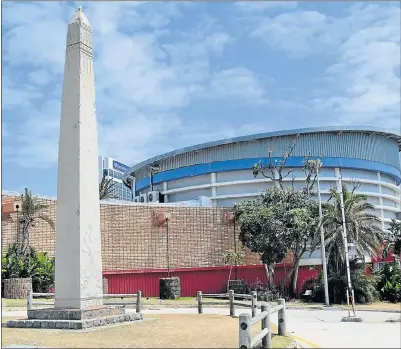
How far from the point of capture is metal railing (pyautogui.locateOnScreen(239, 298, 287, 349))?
8094 mm

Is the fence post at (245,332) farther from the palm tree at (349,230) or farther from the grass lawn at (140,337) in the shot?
the palm tree at (349,230)

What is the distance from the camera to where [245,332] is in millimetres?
8109

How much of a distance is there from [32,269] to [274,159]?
41088mm

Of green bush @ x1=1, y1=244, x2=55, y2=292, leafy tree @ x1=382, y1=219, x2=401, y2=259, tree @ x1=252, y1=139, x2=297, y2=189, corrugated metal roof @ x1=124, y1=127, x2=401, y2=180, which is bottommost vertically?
green bush @ x1=1, y1=244, x2=55, y2=292

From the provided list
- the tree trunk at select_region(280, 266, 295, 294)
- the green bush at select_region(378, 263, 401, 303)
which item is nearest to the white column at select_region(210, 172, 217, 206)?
the tree trunk at select_region(280, 266, 295, 294)

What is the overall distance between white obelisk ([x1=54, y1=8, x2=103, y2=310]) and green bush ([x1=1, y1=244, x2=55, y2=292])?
53.5 feet

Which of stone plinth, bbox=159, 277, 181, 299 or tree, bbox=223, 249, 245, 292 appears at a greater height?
tree, bbox=223, 249, 245, 292

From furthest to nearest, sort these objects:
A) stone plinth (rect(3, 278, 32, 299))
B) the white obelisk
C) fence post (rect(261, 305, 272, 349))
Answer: stone plinth (rect(3, 278, 32, 299)) → the white obelisk → fence post (rect(261, 305, 272, 349))

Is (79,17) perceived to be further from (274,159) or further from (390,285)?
(274,159)

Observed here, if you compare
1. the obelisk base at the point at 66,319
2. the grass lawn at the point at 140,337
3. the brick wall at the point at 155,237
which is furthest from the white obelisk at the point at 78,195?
the brick wall at the point at 155,237

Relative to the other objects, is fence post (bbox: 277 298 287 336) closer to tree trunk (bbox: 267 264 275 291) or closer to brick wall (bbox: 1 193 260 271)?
brick wall (bbox: 1 193 260 271)

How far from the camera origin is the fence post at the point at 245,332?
26.5 feet

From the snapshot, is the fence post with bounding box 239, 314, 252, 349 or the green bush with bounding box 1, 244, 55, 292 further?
the green bush with bounding box 1, 244, 55, 292

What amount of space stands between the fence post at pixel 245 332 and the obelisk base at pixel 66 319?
6.45 m
